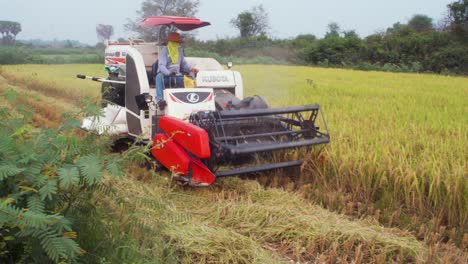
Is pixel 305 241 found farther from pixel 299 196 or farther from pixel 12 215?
pixel 12 215

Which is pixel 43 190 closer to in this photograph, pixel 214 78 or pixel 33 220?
pixel 33 220

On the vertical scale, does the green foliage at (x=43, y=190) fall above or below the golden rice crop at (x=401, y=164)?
above

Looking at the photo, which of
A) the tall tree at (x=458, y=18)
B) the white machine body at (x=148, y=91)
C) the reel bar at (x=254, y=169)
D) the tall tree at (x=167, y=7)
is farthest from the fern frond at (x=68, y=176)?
the tall tree at (x=458, y=18)

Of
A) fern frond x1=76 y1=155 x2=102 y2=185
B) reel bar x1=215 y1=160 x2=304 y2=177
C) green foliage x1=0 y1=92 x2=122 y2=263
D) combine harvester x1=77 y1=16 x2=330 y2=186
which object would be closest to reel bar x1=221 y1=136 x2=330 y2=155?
combine harvester x1=77 y1=16 x2=330 y2=186

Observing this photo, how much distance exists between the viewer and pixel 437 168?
4.29 metres

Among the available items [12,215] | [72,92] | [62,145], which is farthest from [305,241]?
[72,92]

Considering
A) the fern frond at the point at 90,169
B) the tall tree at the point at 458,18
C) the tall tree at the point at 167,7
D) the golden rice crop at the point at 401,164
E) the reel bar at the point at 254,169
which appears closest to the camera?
the fern frond at the point at 90,169

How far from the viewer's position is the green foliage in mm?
1914

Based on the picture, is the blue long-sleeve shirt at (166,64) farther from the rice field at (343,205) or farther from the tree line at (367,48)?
the tree line at (367,48)

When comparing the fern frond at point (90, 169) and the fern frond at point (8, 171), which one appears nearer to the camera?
the fern frond at point (8, 171)

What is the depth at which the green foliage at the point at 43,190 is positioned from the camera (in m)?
1.91

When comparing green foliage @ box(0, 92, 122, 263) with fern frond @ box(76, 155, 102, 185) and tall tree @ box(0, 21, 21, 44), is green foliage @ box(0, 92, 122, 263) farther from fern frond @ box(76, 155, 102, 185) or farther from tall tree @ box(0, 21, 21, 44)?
tall tree @ box(0, 21, 21, 44)

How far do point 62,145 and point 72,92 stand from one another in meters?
10.9

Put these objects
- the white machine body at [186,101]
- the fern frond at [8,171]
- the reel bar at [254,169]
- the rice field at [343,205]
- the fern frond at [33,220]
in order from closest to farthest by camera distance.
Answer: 1. the fern frond at [33,220]
2. the fern frond at [8,171]
3. the rice field at [343,205]
4. the reel bar at [254,169]
5. the white machine body at [186,101]
